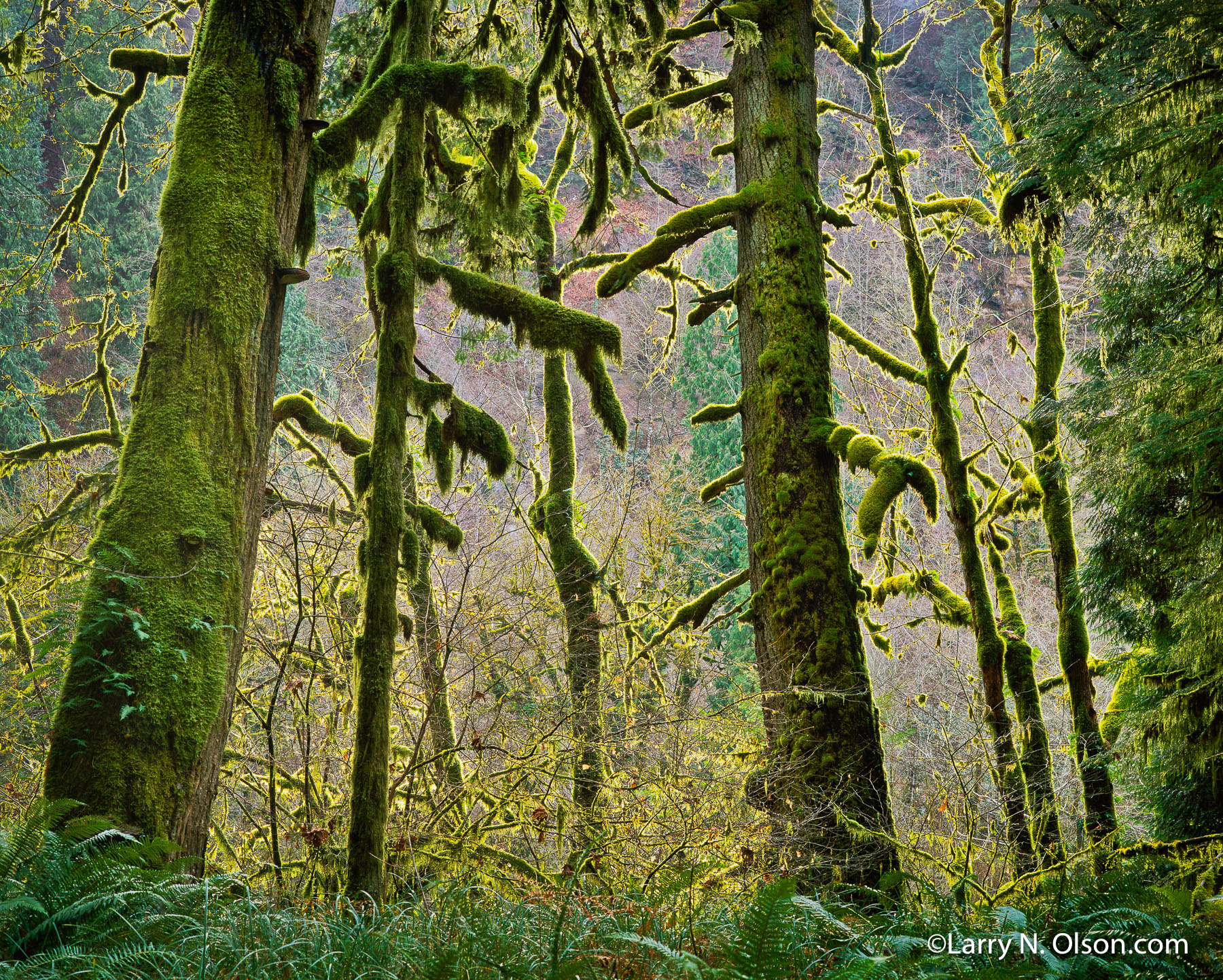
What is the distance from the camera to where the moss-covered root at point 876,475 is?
5180 millimetres

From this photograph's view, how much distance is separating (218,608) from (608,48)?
612 centimetres

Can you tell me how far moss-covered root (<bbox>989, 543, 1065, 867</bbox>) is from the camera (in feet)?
19.8

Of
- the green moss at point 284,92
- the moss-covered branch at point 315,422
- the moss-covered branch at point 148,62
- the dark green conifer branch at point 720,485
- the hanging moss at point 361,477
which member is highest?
the moss-covered branch at point 148,62

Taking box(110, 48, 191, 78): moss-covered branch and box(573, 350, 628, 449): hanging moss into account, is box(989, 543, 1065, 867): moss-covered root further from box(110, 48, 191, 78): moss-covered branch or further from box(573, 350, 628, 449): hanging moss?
box(110, 48, 191, 78): moss-covered branch

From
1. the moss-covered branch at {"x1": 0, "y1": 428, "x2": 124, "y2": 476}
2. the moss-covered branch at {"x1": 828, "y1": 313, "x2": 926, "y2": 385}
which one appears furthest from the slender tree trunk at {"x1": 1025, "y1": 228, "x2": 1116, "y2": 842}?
the moss-covered branch at {"x1": 0, "y1": 428, "x2": 124, "y2": 476}

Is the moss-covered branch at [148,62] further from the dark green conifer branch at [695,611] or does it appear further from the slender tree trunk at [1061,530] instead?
the slender tree trunk at [1061,530]

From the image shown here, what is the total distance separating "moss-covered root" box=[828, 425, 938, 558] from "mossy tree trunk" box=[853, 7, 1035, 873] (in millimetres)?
2003

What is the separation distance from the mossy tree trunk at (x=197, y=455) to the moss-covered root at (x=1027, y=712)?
4.88 meters

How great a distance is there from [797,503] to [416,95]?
136 inches

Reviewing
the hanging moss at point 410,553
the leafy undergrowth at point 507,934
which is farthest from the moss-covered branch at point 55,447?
the leafy undergrowth at point 507,934

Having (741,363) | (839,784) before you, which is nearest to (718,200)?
(741,363)

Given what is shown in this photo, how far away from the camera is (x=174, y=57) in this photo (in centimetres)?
474

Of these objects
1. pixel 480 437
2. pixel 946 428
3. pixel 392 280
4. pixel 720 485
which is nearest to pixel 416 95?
pixel 392 280

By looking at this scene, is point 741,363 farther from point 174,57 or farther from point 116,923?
point 116,923
